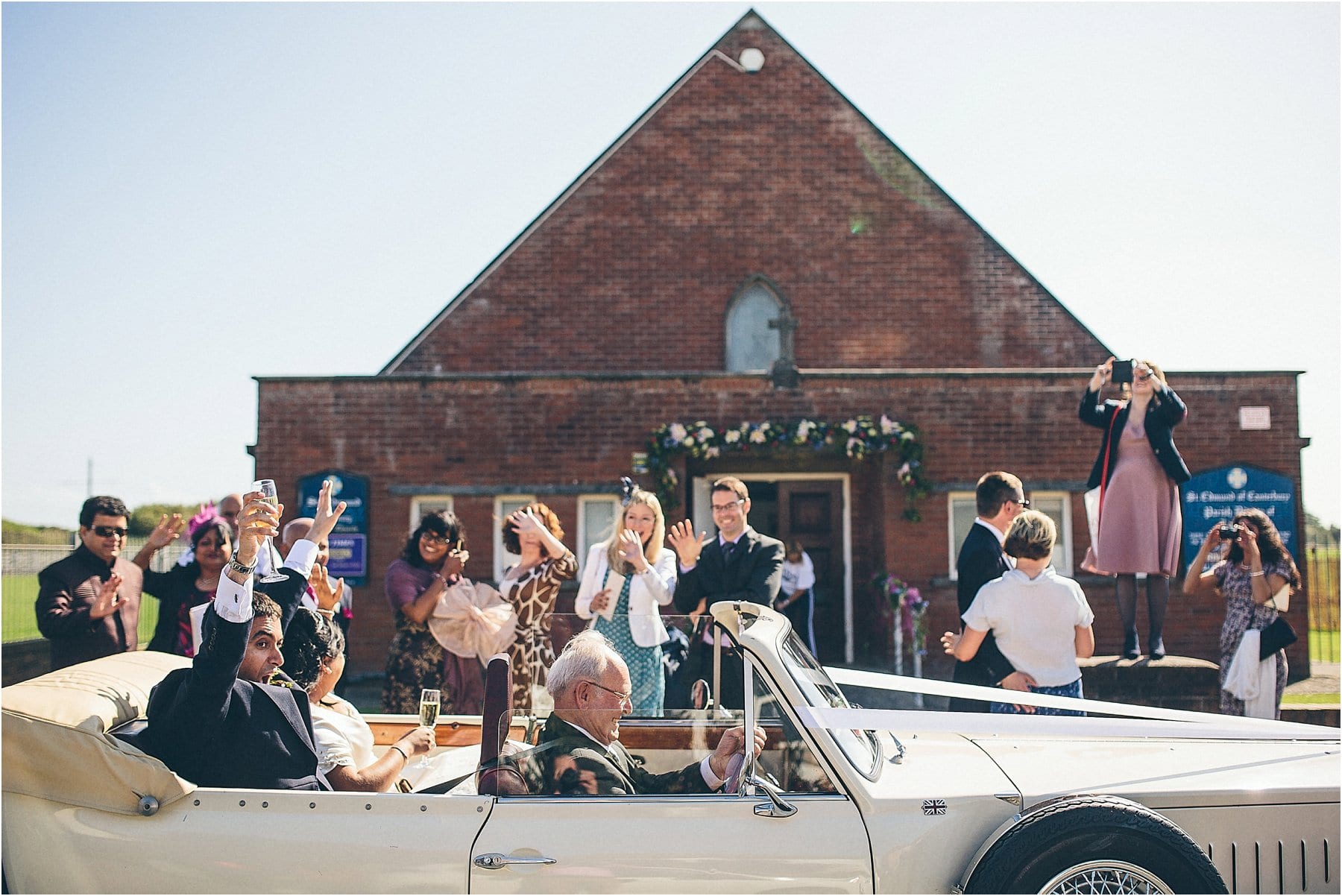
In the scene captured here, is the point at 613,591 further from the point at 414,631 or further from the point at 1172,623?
the point at 1172,623

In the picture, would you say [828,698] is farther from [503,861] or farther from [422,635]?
[422,635]

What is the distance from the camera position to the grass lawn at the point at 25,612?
54.5 feet

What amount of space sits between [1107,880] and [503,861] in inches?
72.7

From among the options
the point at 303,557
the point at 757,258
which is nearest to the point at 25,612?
the point at 757,258

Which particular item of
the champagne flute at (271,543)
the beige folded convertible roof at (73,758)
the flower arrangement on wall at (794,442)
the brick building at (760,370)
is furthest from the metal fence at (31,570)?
the beige folded convertible roof at (73,758)

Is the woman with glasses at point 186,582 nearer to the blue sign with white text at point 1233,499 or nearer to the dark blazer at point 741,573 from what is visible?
the dark blazer at point 741,573

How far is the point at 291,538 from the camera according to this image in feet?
18.8

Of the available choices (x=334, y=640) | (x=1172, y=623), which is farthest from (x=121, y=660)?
(x=1172, y=623)

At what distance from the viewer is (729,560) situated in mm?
5539

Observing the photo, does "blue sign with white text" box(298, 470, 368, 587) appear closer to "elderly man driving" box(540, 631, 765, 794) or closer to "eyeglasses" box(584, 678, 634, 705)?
"elderly man driving" box(540, 631, 765, 794)

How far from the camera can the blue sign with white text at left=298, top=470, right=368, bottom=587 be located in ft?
39.0

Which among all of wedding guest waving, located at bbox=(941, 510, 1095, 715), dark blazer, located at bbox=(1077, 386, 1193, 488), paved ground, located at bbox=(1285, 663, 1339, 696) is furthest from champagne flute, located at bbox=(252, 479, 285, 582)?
paved ground, located at bbox=(1285, 663, 1339, 696)

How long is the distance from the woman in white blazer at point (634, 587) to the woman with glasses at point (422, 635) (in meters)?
0.80

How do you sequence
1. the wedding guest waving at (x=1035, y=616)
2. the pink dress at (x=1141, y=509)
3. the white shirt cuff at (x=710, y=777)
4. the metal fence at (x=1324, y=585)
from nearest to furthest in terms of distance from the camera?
the white shirt cuff at (x=710, y=777) < the wedding guest waving at (x=1035, y=616) < the pink dress at (x=1141, y=509) < the metal fence at (x=1324, y=585)
